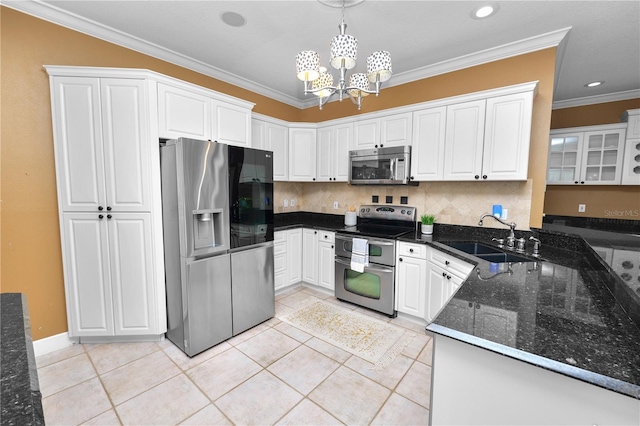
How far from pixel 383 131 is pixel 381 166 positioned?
427 millimetres

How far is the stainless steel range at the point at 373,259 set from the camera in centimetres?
297

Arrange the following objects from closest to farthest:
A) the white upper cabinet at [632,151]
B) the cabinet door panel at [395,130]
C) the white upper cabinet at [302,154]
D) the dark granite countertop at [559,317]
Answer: the dark granite countertop at [559,317]
the cabinet door panel at [395,130]
the white upper cabinet at [632,151]
the white upper cabinet at [302,154]

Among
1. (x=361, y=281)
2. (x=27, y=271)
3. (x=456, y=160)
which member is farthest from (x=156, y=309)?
(x=456, y=160)

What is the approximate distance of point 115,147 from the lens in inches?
89.6

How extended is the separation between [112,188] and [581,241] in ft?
12.9

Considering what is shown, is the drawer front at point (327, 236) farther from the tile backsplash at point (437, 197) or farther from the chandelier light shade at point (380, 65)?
the chandelier light shade at point (380, 65)

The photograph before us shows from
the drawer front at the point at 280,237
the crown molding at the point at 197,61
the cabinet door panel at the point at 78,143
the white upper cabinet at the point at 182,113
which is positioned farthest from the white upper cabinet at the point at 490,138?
the cabinet door panel at the point at 78,143

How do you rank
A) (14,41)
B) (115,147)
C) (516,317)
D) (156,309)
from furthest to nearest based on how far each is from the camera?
(156,309), (115,147), (14,41), (516,317)

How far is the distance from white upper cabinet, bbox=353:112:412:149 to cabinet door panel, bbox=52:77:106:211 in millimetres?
2669

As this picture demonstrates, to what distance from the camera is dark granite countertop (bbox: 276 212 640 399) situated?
785mm

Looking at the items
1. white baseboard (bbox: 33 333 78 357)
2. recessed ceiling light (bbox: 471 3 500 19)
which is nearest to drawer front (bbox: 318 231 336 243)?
recessed ceiling light (bbox: 471 3 500 19)

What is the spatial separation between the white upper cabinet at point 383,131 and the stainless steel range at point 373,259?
0.84 m

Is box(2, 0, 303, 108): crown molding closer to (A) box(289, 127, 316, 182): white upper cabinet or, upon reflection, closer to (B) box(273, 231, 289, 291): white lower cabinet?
(A) box(289, 127, 316, 182): white upper cabinet

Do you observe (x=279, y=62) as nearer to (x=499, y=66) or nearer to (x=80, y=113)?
(x=80, y=113)
